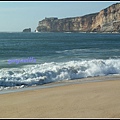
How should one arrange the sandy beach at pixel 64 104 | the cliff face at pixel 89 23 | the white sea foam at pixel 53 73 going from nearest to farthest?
the sandy beach at pixel 64 104 → the white sea foam at pixel 53 73 → the cliff face at pixel 89 23

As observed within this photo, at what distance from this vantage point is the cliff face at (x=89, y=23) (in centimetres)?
13300

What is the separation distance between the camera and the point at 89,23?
15025cm

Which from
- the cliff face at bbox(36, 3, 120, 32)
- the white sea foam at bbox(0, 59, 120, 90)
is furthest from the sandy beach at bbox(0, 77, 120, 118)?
the cliff face at bbox(36, 3, 120, 32)

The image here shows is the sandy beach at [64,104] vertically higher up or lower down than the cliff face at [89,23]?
lower down

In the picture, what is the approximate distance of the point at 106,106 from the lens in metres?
8.44

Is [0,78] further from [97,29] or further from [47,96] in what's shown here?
[97,29]

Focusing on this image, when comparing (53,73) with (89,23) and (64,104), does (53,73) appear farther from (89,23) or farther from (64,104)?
(89,23)

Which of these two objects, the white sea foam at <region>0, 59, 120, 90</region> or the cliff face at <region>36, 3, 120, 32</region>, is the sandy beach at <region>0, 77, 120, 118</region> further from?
the cliff face at <region>36, 3, 120, 32</region>

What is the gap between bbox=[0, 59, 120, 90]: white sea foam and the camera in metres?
13.5

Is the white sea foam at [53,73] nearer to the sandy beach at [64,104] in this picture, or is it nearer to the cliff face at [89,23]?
the sandy beach at [64,104]

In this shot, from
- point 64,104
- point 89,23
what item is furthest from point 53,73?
point 89,23

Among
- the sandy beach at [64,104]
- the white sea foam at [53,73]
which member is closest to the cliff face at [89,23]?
the white sea foam at [53,73]

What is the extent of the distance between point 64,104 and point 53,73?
22.9ft

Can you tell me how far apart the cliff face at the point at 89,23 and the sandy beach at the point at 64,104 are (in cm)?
12458
